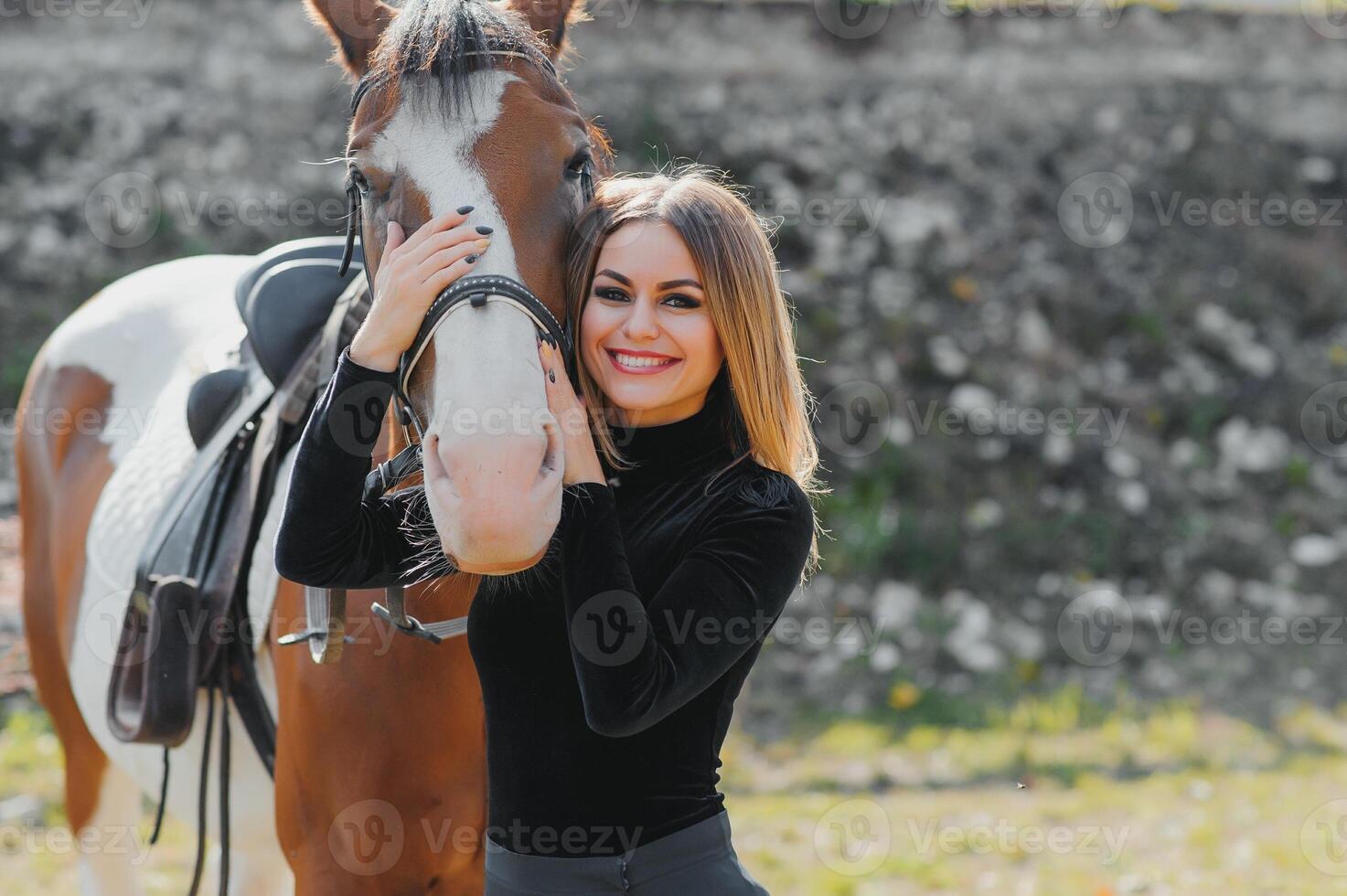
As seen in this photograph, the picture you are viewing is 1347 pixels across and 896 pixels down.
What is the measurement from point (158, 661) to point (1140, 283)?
676cm

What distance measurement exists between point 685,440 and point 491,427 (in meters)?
0.41

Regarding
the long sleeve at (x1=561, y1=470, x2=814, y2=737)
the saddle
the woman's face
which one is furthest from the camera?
the saddle

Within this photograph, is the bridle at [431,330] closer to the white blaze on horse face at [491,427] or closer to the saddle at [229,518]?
the white blaze on horse face at [491,427]

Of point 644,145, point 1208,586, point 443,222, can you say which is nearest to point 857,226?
point 644,145

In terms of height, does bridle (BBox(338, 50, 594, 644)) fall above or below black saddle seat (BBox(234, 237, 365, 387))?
below

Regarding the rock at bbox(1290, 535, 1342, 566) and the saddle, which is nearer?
the saddle

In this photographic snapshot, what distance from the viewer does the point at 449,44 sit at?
1757mm

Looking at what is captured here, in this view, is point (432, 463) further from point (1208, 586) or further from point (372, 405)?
point (1208, 586)

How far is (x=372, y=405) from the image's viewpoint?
62.1 inches

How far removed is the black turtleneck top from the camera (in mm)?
1504

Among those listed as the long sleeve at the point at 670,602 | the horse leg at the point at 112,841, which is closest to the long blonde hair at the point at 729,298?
the long sleeve at the point at 670,602

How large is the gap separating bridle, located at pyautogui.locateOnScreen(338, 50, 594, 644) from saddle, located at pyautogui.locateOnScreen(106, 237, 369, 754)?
1.35 feet

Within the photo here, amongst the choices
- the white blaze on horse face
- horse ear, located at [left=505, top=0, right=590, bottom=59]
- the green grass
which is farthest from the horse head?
the green grass

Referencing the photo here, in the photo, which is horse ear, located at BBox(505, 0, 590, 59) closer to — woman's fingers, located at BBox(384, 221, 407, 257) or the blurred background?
woman's fingers, located at BBox(384, 221, 407, 257)
